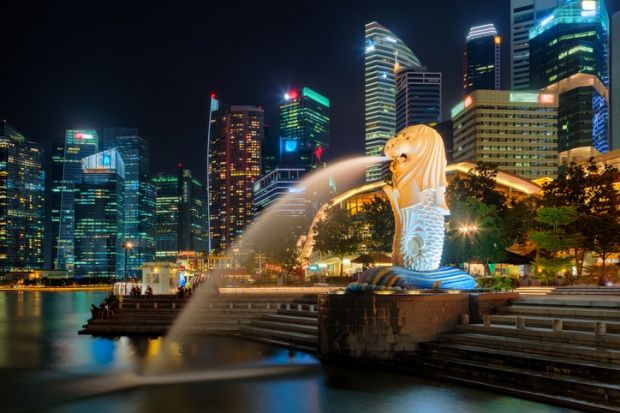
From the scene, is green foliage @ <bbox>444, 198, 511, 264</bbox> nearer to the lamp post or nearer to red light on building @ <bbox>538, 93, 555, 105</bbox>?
the lamp post

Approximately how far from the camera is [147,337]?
30141 mm

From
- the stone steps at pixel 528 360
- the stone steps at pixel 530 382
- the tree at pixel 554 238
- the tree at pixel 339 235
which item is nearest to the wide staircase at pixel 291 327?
the stone steps at pixel 528 360

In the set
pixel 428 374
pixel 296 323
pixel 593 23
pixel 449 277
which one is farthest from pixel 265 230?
pixel 593 23

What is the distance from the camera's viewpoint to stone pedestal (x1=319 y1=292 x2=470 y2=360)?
20.9m

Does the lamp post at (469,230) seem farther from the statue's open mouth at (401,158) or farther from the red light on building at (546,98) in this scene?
the red light on building at (546,98)

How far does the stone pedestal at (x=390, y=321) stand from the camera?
68.5 ft

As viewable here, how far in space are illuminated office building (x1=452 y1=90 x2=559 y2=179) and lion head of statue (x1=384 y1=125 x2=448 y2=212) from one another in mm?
130162

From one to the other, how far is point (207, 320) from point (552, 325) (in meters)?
19.1

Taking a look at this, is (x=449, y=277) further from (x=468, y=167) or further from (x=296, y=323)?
(x=468, y=167)

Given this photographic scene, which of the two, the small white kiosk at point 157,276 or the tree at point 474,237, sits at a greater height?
the tree at point 474,237

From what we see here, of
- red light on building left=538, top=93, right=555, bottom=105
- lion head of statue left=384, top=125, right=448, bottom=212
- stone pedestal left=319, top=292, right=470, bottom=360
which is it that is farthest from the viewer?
red light on building left=538, top=93, right=555, bottom=105

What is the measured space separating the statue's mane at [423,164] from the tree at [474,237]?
48.6 feet

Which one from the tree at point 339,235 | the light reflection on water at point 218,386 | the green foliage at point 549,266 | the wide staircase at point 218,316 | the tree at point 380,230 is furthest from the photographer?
the tree at point 339,235

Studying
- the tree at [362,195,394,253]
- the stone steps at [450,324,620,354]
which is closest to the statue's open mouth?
the stone steps at [450,324,620,354]
